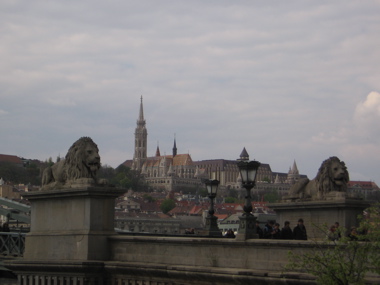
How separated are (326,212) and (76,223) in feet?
19.7

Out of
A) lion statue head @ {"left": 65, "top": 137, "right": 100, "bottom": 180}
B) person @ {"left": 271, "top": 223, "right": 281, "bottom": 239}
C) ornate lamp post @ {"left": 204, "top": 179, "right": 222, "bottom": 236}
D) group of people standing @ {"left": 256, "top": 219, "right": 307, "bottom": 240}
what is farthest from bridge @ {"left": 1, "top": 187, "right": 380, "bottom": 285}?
ornate lamp post @ {"left": 204, "top": 179, "right": 222, "bottom": 236}

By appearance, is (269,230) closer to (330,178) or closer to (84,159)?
(330,178)

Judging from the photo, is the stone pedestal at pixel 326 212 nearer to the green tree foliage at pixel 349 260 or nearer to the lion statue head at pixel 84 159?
the lion statue head at pixel 84 159

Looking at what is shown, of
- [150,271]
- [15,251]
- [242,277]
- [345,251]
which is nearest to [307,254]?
[345,251]

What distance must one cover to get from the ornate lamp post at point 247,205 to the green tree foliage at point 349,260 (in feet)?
9.42

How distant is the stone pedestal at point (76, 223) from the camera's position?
2252 cm

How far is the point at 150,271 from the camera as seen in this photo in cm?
2080

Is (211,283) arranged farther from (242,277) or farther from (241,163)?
(241,163)

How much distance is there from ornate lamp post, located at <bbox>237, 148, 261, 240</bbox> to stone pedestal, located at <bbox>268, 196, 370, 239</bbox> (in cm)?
266

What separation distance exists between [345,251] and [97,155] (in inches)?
339

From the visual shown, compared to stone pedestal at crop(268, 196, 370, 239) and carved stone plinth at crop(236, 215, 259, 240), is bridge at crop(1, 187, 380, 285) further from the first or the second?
stone pedestal at crop(268, 196, 370, 239)

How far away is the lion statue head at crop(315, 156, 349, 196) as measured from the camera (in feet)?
78.0

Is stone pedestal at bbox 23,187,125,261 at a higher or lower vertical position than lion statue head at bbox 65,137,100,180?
lower

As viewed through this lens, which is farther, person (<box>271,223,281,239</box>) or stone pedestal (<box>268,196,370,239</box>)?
stone pedestal (<box>268,196,370,239</box>)
